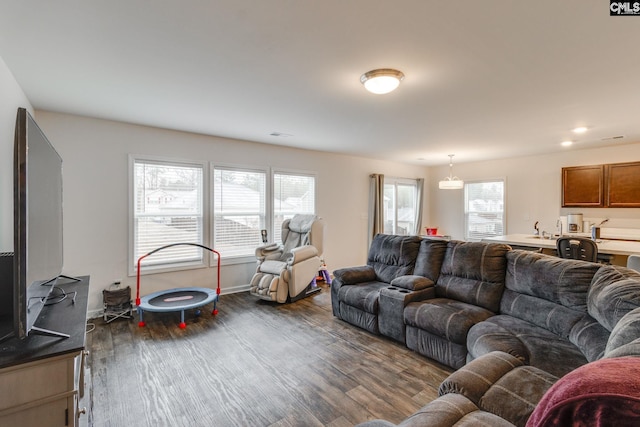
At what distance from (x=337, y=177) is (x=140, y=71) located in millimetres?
4358

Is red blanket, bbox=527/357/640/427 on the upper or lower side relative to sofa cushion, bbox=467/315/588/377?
upper

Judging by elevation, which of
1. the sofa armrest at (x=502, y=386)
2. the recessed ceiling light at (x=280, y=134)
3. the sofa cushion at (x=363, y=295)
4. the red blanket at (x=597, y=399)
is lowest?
the sofa cushion at (x=363, y=295)

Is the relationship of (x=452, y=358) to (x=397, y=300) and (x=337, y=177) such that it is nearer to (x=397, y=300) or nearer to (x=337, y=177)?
(x=397, y=300)

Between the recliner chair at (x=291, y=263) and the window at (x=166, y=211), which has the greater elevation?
→ the window at (x=166, y=211)

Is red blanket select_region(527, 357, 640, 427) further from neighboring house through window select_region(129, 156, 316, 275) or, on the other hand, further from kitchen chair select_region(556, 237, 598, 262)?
neighboring house through window select_region(129, 156, 316, 275)

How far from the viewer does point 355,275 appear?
386 cm

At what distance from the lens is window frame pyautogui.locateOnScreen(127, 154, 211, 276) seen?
4074 mm

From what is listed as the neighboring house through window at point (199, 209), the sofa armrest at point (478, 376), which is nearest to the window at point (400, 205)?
the neighboring house through window at point (199, 209)

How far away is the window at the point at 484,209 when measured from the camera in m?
7.00

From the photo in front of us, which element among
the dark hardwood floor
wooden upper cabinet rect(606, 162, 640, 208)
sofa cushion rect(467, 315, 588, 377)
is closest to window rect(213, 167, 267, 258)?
the dark hardwood floor

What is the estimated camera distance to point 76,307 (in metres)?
1.93

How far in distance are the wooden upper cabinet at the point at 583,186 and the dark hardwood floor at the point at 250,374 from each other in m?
5.05

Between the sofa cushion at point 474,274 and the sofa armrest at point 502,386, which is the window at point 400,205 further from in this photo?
the sofa armrest at point 502,386

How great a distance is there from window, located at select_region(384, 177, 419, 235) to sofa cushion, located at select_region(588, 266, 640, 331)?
535 cm
